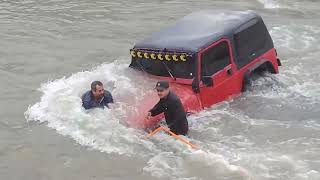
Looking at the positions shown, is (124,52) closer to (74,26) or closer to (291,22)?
(74,26)

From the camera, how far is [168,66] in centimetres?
1104

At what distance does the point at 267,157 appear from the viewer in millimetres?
9680

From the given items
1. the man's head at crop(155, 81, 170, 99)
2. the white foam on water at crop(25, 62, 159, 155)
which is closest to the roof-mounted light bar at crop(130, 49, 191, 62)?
the white foam on water at crop(25, 62, 159, 155)

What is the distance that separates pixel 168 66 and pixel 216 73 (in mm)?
931

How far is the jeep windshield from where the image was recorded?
10.8 m

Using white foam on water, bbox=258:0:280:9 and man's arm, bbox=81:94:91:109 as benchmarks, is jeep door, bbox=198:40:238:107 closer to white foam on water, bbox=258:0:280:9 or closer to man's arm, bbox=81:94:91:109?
man's arm, bbox=81:94:91:109

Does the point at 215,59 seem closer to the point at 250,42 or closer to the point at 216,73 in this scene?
the point at 216,73

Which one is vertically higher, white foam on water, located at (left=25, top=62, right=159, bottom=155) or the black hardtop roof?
the black hardtop roof

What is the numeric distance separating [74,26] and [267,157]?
10227mm

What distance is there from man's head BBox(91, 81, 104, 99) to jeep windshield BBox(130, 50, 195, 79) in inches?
52.9

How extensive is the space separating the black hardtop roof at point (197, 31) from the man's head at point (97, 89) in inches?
57.4

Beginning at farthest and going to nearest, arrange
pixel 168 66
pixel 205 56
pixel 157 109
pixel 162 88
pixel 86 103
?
pixel 168 66 → pixel 205 56 → pixel 86 103 → pixel 157 109 → pixel 162 88

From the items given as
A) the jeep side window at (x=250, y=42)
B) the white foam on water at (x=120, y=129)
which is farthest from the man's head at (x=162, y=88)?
the jeep side window at (x=250, y=42)

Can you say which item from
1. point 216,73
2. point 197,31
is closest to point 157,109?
point 216,73
